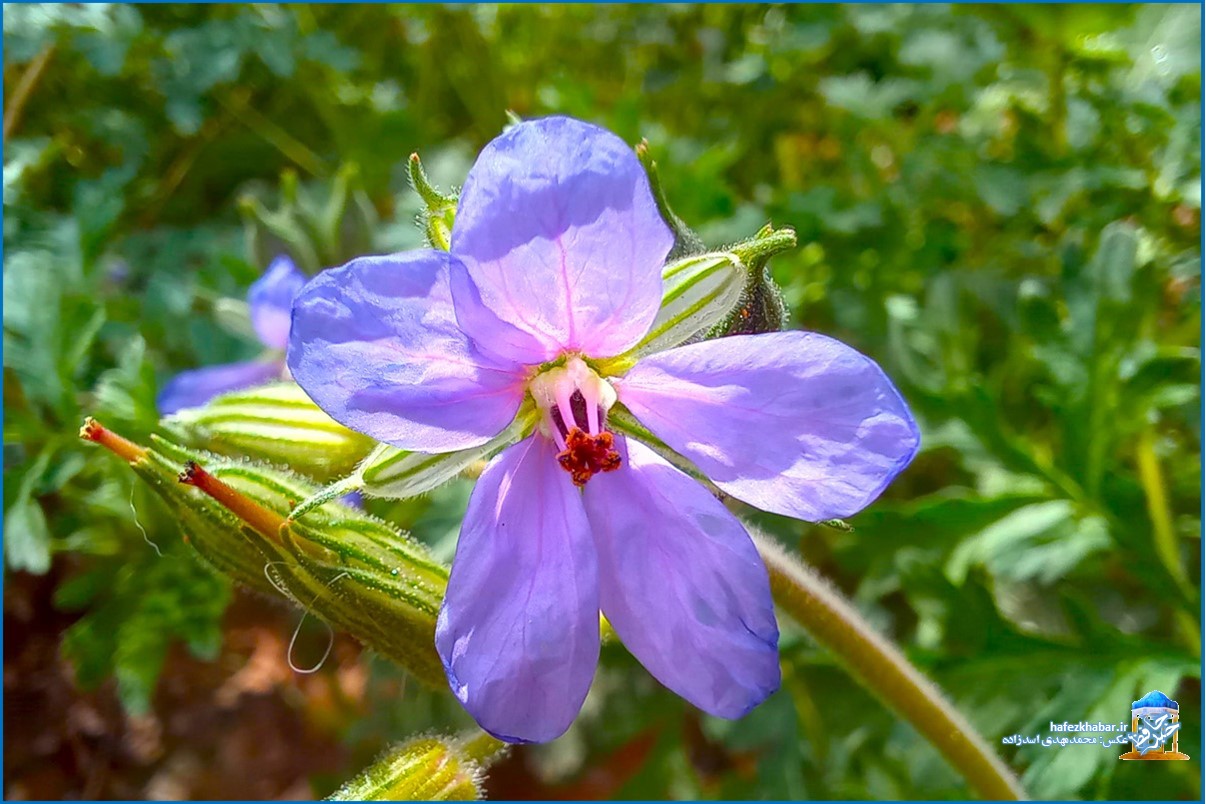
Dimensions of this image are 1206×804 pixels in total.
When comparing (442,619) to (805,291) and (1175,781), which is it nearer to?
(805,291)

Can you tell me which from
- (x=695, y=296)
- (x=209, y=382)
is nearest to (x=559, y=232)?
(x=695, y=296)

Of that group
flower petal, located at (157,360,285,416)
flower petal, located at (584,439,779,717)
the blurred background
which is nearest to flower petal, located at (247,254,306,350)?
flower petal, located at (157,360,285,416)

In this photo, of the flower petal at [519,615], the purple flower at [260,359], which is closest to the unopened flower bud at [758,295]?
the flower petal at [519,615]

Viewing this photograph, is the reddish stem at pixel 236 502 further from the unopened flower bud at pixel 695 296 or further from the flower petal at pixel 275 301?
the flower petal at pixel 275 301

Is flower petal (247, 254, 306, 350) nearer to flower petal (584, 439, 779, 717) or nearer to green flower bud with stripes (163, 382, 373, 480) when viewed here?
green flower bud with stripes (163, 382, 373, 480)

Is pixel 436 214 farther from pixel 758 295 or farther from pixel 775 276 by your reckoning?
pixel 775 276
